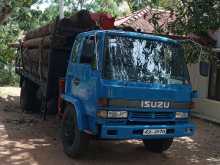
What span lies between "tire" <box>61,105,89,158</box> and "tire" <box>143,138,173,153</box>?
1.72 metres

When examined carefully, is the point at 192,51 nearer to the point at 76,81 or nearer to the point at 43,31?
the point at 76,81

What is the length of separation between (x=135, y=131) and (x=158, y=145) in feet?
5.79

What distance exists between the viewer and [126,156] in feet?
29.8

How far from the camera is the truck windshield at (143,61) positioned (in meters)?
7.99

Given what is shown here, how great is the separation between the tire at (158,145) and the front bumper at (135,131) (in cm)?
Answer: 100

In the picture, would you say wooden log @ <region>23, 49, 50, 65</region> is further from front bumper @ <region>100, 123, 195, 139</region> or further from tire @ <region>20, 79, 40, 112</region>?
front bumper @ <region>100, 123, 195, 139</region>

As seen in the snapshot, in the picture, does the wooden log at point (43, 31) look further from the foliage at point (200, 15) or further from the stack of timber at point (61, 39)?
the foliage at point (200, 15)

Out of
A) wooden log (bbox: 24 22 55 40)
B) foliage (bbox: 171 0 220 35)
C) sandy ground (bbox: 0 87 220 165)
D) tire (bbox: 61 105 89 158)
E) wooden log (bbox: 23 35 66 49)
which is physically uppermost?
foliage (bbox: 171 0 220 35)

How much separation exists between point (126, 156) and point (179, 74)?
193 centimetres

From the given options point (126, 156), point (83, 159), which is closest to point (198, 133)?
point (126, 156)

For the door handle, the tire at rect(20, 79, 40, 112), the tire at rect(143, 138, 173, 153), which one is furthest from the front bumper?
the tire at rect(20, 79, 40, 112)

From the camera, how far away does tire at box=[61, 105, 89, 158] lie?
8.28 meters

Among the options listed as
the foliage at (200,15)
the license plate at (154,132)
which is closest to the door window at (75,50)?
the license plate at (154,132)

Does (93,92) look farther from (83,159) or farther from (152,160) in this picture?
(152,160)
